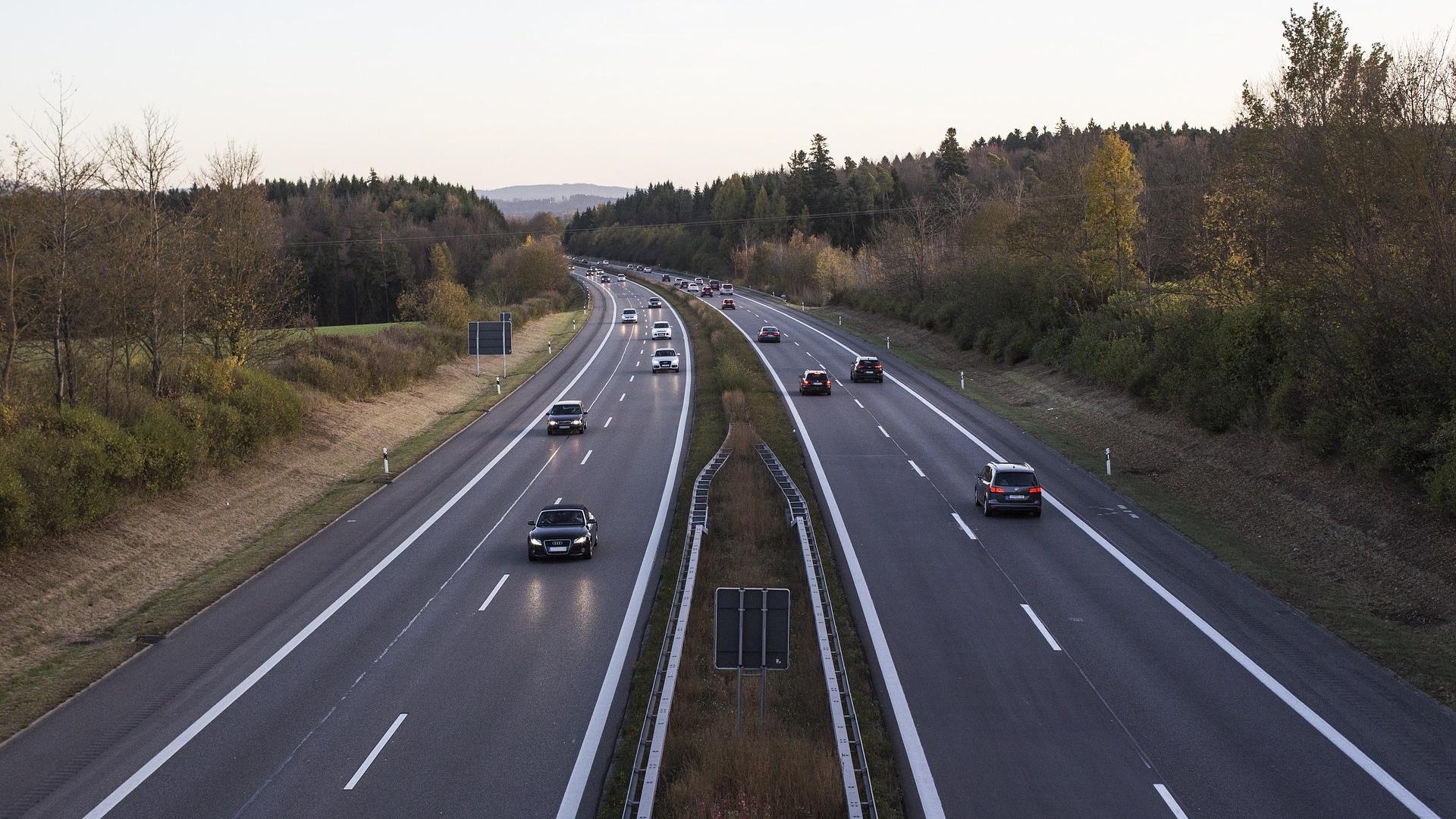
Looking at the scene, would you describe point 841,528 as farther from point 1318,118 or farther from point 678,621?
point 1318,118

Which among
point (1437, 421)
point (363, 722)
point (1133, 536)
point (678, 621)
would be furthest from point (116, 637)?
point (1437, 421)

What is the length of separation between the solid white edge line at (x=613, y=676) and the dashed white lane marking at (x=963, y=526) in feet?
24.7

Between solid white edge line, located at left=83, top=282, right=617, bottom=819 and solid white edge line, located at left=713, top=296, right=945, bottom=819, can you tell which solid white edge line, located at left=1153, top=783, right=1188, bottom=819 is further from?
solid white edge line, located at left=83, top=282, right=617, bottom=819

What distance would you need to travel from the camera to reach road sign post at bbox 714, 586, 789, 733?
1305 cm

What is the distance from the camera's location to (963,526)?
27.2 metres

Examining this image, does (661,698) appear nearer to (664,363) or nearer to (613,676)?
(613,676)

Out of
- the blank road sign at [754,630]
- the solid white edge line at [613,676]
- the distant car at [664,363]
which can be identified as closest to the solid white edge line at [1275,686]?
the blank road sign at [754,630]

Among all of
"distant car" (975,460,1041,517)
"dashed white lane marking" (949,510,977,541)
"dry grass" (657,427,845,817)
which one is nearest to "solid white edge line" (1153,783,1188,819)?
"dry grass" (657,427,845,817)

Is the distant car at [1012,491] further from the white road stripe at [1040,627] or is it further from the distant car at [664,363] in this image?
the distant car at [664,363]

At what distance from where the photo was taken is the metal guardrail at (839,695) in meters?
11.8

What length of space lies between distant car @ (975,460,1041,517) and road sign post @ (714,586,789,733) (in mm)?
16092

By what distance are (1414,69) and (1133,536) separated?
13.8 meters

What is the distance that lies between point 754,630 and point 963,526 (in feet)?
49.6

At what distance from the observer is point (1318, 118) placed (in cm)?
3328
